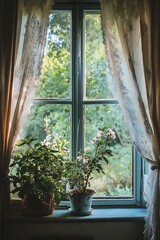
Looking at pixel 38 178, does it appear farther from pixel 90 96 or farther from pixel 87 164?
pixel 90 96

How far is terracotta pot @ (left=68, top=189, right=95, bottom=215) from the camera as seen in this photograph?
2.69 m

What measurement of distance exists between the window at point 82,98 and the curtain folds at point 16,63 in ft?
0.74

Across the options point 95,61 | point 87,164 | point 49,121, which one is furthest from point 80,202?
point 95,61

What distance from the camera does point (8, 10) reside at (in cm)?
264

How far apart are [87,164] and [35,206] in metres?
0.45

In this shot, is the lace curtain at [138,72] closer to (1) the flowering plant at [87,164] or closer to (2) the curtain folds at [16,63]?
(1) the flowering plant at [87,164]

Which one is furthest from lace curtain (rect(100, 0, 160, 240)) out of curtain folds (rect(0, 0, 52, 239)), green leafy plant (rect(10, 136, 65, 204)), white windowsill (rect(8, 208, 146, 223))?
green leafy plant (rect(10, 136, 65, 204))

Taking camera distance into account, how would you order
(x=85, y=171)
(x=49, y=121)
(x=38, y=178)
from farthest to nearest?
1. (x=49, y=121)
2. (x=85, y=171)
3. (x=38, y=178)

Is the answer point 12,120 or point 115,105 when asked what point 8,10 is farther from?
point 115,105

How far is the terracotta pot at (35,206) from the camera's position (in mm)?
2633

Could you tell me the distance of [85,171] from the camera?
8.93 ft

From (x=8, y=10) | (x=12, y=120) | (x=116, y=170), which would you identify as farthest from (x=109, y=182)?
(x=8, y=10)

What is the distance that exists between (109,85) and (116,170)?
62 centimetres

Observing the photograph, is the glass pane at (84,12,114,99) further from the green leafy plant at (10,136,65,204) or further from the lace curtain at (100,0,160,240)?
the green leafy plant at (10,136,65,204)
